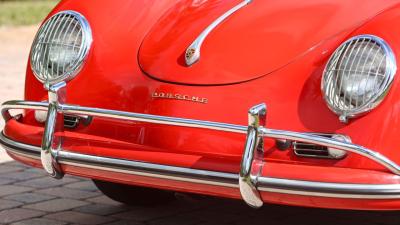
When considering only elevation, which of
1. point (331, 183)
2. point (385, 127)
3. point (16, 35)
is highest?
point (385, 127)

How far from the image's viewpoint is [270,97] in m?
3.01

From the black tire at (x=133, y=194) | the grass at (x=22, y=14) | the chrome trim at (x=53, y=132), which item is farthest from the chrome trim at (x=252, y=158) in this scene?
the grass at (x=22, y=14)

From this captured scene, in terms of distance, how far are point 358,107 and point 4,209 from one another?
76.7 inches

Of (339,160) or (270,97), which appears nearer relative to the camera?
(339,160)

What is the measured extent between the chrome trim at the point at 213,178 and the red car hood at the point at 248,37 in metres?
0.35

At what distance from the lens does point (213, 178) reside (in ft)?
9.53

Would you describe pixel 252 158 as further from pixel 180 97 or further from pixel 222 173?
pixel 180 97

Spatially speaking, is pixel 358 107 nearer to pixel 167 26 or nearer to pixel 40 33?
pixel 167 26

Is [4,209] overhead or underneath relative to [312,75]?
underneath

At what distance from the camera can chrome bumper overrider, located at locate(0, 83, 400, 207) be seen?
2.70 metres

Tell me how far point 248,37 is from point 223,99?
0.94 feet

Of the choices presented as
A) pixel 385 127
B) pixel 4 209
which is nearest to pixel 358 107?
pixel 385 127

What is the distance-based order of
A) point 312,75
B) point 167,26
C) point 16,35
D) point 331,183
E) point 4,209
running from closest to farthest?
point 331,183 → point 312,75 → point 167,26 → point 4,209 → point 16,35

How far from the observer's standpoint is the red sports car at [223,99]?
109 inches
